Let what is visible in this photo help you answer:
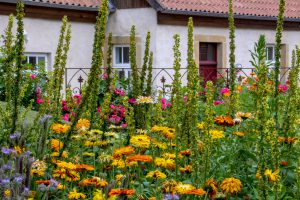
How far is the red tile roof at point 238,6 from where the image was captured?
14.8m

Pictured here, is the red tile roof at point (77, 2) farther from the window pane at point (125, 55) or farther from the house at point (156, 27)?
the window pane at point (125, 55)

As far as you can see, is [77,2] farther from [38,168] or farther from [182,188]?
[182,188]

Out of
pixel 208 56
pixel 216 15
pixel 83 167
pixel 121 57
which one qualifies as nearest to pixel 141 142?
pixel 83 167

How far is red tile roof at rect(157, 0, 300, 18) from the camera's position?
583 inches

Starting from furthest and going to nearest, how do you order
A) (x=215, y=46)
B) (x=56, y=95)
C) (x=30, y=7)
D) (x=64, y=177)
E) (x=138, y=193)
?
(x=215, y=46), (x=30, y=7), (x=56, y=95), (x=138, y=193), (x=64, y=177)

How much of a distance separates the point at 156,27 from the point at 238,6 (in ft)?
9.51

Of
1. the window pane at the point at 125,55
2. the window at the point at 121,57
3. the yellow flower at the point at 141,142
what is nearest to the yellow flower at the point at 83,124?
the yellow flower at the point at 141,142

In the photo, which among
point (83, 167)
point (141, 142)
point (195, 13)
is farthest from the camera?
point (195, 13)

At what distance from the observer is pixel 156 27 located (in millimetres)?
14586

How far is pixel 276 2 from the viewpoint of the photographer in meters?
17.8

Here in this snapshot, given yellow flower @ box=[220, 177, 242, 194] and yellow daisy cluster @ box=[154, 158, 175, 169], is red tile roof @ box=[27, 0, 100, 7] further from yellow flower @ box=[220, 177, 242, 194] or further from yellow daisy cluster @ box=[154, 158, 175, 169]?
yellow flower @ box=[220, 177, 242, 194]

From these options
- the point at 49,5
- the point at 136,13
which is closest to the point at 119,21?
the point at 136,13

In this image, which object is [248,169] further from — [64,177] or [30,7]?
[30,7]

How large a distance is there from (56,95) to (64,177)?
1474 mm
